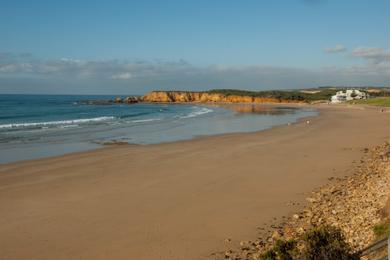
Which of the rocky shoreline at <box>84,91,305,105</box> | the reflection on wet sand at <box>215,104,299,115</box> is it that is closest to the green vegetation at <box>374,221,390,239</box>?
the reflection on wet sand at <box>215,104,299,115</box>

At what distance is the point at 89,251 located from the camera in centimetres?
781

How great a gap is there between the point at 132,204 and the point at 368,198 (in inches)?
221

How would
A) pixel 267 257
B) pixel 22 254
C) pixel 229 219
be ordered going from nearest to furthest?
pixel 267 257 < pixel 22 254 < pixel 229 219

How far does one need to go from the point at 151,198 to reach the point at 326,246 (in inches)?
274

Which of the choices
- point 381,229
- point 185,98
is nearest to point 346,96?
point 185,98

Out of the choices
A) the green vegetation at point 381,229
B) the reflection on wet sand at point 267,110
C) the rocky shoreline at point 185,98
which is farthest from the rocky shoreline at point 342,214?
the rocky shoreline at point 185,98

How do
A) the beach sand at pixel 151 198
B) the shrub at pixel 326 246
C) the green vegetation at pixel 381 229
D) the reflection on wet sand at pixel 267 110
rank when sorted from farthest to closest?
the reflection on wet sand at pixel 267 110
the beach sand at pixel 151 198
the green vegetation at pixel 381 229
the shrub at pixel 326 246

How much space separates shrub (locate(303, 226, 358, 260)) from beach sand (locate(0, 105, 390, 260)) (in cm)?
259

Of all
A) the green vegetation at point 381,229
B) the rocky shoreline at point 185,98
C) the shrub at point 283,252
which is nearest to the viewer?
the shrub at point 283,252

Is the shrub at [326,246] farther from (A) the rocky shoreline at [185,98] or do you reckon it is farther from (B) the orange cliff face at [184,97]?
(B) the orange cliff face at [184,97]

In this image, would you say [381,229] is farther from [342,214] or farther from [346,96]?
[346,96]

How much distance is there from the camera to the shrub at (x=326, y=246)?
5.11 metres

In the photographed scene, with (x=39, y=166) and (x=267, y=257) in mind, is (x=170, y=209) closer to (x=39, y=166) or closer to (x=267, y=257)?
(x=267, y=257)

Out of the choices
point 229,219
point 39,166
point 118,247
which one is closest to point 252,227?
point 229,219
